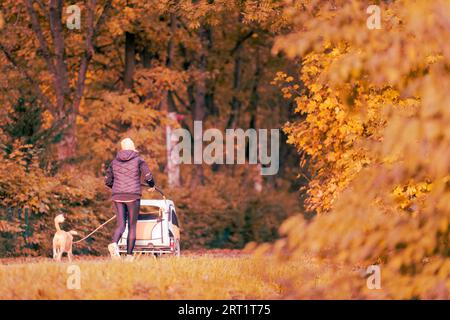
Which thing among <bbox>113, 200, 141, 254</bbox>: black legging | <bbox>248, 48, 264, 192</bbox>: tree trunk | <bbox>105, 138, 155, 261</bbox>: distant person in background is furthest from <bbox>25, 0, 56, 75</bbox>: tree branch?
<bbox>248, 48, 264, 192</bbox>: tree trunk

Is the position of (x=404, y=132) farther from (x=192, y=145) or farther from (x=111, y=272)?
(x=192, y=145)

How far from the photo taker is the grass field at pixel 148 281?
12906mm

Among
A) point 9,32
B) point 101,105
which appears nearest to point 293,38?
point 9,32

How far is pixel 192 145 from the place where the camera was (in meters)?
45.8

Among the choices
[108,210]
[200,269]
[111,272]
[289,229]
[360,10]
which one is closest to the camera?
[289,229]

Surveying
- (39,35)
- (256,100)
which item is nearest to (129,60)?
(39,35)

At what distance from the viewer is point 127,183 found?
18.4 m

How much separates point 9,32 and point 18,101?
7.39 m

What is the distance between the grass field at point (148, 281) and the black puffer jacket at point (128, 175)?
2892 mm

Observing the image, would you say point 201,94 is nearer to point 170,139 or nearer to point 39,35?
point 170,139

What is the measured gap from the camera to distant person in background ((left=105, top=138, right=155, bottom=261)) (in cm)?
1841

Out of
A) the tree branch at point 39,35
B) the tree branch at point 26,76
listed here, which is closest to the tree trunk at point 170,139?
the tree branch at point 26,76

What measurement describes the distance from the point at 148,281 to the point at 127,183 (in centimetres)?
502

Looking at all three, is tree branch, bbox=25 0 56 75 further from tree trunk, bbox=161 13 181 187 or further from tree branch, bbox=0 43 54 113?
tree trunk, bbox=161 13 181 187
